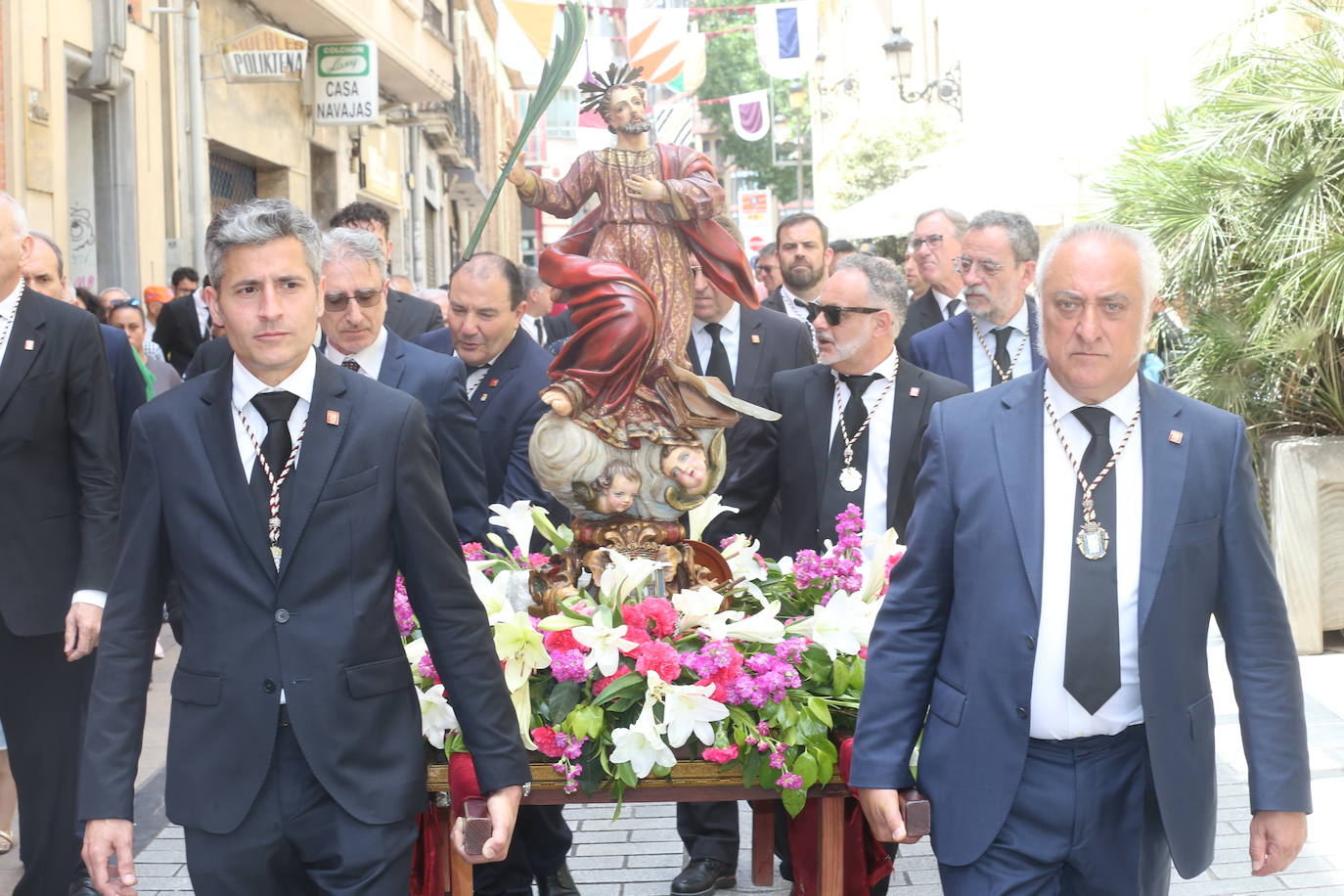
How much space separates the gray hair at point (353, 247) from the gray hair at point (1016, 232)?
101 inches

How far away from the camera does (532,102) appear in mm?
4758

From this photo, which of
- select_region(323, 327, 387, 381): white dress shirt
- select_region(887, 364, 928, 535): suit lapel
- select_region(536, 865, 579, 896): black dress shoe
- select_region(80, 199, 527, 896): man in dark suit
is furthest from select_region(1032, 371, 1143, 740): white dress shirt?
select_region(323, 327, 387, 381): white dress shirt

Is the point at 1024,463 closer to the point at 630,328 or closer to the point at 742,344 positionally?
the point at 630,328

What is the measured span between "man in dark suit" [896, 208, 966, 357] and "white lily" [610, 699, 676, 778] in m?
5.00

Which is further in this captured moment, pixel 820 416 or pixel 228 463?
pixel 820 416

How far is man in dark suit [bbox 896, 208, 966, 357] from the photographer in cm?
882

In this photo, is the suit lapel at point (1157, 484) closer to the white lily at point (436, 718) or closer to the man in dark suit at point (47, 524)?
the white lily at point (436, 718)

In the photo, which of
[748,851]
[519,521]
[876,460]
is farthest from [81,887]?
[876,460]

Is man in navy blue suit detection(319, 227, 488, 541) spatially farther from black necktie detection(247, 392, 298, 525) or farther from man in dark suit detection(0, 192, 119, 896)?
black necktie detection(247, 392, 298, 525)

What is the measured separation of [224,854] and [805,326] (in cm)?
472

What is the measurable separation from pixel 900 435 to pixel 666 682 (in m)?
1.70

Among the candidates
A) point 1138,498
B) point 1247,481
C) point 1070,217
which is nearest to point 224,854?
point 1138,498

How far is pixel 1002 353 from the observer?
6.82 m

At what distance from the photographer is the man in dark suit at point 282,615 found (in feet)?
10.5
